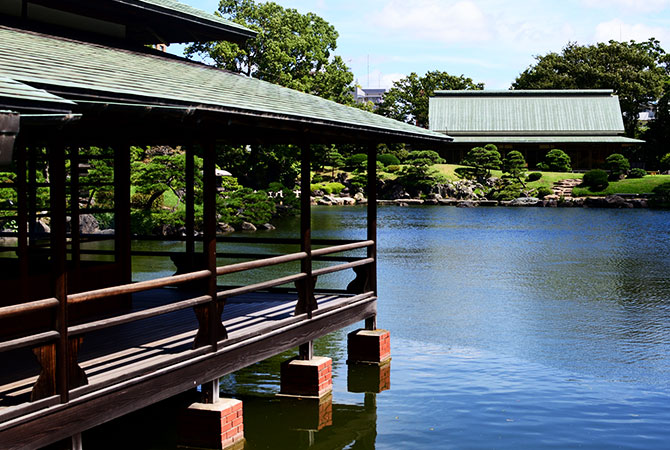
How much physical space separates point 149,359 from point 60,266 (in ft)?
6.27

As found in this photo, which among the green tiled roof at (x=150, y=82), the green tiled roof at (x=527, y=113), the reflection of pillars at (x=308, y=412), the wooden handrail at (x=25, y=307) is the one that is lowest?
the reflection of pillars at (x=308, y=412)

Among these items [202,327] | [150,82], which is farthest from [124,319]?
[150,82]

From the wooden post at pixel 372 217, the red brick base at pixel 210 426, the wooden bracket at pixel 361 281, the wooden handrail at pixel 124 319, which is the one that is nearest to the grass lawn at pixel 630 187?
the wooden post at pixel 372 217

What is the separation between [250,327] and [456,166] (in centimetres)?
5975

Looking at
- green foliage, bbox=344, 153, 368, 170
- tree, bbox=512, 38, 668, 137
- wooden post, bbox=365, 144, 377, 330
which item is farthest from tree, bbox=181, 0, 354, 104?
wooden post, bbox=365, 144, 377, 330

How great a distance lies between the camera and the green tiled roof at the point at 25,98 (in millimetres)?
5219

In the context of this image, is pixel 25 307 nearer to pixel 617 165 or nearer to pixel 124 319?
pixel 124 319

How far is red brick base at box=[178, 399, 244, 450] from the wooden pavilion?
44 cm

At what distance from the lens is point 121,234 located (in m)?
10.6

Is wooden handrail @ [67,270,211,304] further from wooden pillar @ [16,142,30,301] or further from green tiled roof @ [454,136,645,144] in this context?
green tiled roof @ [454,136,645,144]

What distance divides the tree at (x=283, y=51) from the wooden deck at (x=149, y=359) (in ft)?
147

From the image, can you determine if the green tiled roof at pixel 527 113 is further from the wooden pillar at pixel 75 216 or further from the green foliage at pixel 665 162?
the wooden pillar at pixel 75 216

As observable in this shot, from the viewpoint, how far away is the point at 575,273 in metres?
25.1

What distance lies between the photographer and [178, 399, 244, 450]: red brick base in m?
8.55
